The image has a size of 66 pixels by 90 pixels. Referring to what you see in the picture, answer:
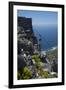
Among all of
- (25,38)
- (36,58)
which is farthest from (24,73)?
(25,38)

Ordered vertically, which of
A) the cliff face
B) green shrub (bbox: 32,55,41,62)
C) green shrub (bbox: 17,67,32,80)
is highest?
the cliff face

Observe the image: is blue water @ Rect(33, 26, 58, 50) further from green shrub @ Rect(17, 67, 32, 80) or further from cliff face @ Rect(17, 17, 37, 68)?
green shrub @ Rect(17, 67, 32, 80)

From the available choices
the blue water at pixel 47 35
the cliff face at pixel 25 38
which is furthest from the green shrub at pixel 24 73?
the blue water at pixel 47 35

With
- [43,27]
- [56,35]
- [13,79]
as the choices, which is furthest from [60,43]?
[13,79]

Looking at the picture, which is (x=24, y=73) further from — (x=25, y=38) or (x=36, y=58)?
(x=25, y=38)

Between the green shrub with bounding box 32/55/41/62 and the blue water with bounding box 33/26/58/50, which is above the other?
the blue water with bounding box 33/26/58/50

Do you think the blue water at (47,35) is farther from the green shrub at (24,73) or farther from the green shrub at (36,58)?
the green shrub at (24,73)

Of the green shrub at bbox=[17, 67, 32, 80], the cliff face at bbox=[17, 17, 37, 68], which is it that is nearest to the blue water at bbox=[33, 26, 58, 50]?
the cliff face at bbox=[17, 17, 37, 68]

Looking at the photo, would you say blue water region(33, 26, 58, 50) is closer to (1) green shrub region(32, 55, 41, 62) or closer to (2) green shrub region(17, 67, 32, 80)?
(1) green shrub region(32, 55, 41, 62)

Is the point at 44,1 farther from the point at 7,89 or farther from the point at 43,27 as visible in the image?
the point at 7,89
